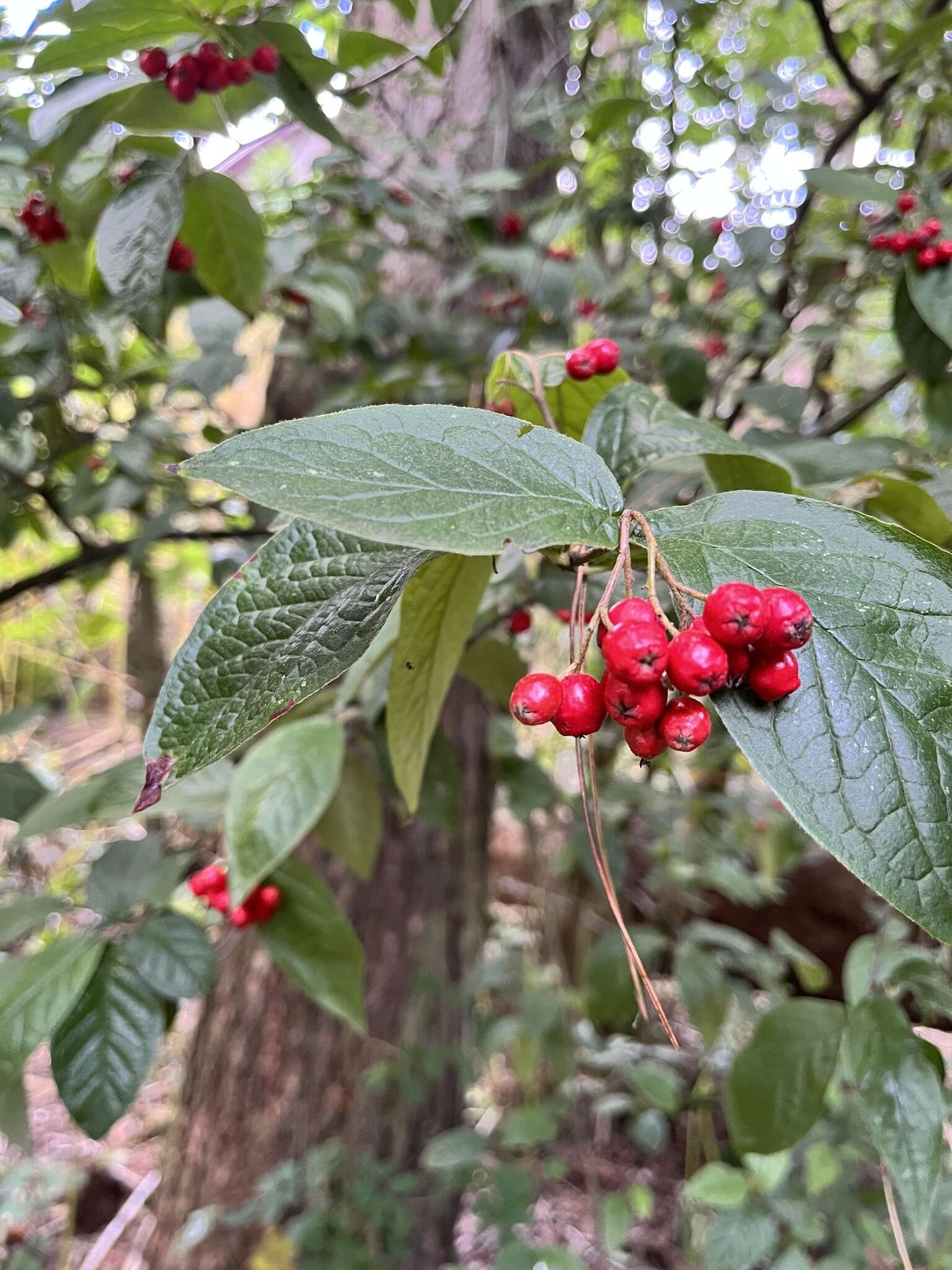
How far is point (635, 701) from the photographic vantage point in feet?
1.31

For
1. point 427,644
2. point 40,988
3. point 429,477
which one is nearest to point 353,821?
point 40,988

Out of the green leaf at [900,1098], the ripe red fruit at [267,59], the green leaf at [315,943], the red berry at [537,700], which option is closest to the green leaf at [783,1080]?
the green leaf at [900,1098]

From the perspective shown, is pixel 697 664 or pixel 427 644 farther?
pixel 427 644

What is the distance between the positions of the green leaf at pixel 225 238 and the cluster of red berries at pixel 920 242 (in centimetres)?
87

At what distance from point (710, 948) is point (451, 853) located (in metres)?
0.83

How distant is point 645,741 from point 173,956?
2.18 ft

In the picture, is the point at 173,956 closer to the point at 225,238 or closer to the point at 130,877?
the point at 130,877

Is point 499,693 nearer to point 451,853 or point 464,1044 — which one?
point 451,853

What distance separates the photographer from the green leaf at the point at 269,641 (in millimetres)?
420

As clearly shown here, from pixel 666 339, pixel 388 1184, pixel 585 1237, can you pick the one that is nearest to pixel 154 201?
pixel 666 339

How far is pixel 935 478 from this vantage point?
2.48 feet

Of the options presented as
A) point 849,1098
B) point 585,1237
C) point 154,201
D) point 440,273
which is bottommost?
point 585,1237

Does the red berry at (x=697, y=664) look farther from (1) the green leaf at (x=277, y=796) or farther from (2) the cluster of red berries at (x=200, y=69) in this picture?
(2) the cluster of red berries at (x=200, y=69)

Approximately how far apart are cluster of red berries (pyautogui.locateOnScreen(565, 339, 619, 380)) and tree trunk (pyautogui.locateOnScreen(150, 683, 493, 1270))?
1.16 metres
